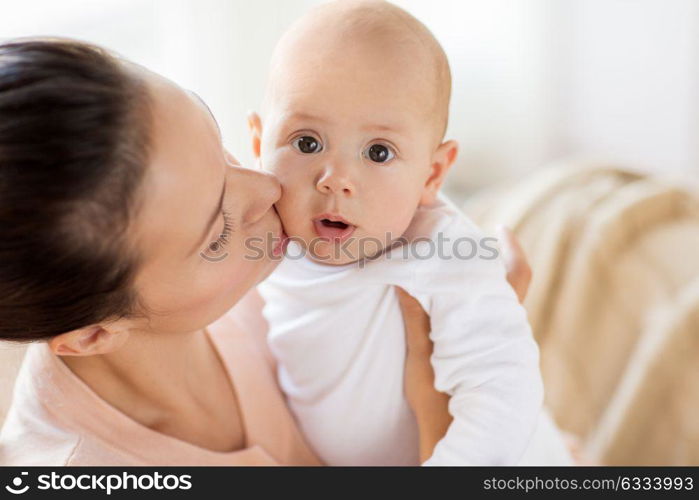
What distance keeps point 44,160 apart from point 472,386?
531 mm

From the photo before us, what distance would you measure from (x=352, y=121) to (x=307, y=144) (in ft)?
0.19

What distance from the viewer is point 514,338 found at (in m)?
0.97

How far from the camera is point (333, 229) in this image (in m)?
0.93

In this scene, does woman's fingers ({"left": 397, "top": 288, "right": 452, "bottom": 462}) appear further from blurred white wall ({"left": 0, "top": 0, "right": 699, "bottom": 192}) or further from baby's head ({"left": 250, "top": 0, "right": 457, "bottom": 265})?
blurred white wall ({"left": 0, "top": 0, "right": 699, "bottom": 192})

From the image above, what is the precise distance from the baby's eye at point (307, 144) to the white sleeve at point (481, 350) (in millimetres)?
176

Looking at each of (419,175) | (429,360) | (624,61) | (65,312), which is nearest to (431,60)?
(419,175)

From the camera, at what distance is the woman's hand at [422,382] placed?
1022 millimetres

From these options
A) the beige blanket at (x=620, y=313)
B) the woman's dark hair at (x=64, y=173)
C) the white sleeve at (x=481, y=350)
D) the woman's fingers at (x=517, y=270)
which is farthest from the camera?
the beige blanket at (x=620, y=313)

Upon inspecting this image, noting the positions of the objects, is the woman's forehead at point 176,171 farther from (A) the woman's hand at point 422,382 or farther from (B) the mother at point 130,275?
(A) the woman's hand at point 422,382

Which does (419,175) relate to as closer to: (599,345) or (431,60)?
(431,60)

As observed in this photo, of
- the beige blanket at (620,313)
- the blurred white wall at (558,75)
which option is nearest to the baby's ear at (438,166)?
the beige blanket at (620,313)

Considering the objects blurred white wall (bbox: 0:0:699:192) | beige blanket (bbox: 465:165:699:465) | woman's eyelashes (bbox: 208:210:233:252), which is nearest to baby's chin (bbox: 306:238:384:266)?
woman's eyelashes (bbox: 208:210:233:252)

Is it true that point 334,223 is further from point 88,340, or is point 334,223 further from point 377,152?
point 88,340

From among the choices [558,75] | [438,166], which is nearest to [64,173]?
[438,166]
